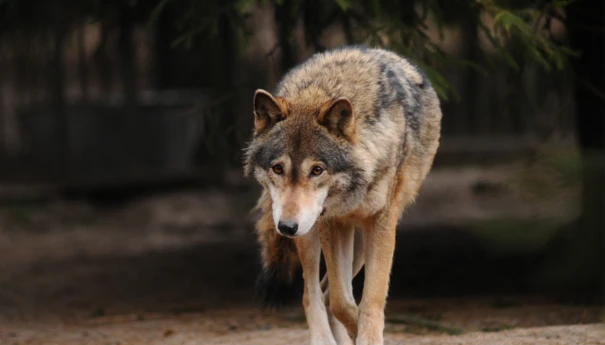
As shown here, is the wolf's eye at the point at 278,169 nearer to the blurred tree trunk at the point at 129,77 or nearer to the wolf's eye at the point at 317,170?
the wolf's eye at the point at 317,170

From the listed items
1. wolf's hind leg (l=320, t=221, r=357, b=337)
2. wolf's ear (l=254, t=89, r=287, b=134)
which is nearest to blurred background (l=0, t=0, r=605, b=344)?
wolf's hind leg (l=320, t=221, r=357, b=337)

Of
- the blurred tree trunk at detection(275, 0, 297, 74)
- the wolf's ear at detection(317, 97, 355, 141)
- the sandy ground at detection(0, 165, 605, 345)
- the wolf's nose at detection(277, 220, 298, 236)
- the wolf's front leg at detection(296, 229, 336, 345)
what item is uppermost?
the blurred tree trunk at detection(275, 0, 297, 74)

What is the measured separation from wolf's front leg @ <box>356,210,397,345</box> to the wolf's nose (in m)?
0.89

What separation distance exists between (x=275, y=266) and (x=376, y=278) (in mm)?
1002

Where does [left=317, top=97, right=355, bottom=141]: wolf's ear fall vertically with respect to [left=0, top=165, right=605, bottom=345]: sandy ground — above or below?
above

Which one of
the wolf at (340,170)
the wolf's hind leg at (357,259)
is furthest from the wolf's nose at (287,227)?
the wolf's hind leg at (357,259)

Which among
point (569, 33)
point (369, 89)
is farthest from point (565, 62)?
point (369, 89)

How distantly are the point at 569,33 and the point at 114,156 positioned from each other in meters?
8.02

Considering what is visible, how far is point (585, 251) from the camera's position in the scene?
770 cm

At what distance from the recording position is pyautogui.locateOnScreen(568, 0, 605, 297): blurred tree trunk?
7430 mm

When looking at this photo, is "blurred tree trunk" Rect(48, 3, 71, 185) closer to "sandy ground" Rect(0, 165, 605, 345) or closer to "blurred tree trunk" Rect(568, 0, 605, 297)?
"sandy ground" Rect(0, 165, 605, 345)

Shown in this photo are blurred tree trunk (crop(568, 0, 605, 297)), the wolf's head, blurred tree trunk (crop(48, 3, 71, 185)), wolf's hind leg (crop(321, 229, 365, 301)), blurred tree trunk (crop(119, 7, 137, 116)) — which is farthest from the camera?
blurred tree trunk (crop(119, 7, 137, 116))

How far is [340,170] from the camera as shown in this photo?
4902 millimetres

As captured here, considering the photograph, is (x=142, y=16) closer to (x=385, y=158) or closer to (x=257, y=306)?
(x=257, y=306)
